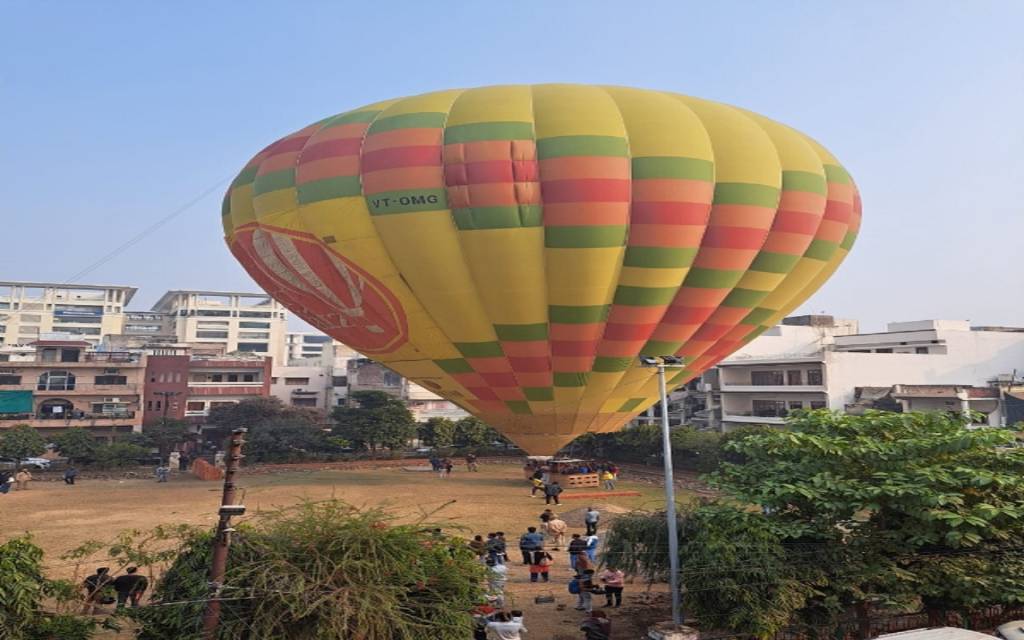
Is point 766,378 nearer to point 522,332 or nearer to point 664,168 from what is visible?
point 522,332

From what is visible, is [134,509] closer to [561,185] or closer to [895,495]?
[561,185]

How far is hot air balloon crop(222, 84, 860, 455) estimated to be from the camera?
15.8 m

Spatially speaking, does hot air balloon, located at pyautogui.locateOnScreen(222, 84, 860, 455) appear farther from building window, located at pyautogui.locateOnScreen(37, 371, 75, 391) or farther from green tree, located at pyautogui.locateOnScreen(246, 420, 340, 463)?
building window, located at pyautogui.locateOnScreen(37, 371, 75, 391)

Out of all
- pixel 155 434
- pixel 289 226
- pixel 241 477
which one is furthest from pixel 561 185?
pixel 155 434

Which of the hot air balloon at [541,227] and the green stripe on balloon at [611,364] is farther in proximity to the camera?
the green stripe on balloon at [611,364]

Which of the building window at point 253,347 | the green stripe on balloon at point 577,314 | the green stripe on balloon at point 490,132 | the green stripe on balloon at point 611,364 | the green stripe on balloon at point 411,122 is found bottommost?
the green stripe on balloon at point 611,364

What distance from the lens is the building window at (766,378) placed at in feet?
149

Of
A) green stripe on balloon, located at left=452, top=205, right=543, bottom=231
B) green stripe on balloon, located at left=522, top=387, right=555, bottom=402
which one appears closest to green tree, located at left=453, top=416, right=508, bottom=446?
green stripe on balloon, located at left=522, top=387, right=555, bottom=402

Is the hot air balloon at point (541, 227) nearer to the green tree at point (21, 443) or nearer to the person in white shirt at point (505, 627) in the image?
the person in white shirt at point (505, 627)

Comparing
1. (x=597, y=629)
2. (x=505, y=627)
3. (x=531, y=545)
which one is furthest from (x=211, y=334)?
(x=597, y=629)

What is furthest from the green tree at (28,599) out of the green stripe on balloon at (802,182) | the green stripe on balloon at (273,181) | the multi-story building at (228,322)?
the multi-story building at (228,322)

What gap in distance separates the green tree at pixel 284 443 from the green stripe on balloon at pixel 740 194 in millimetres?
32393

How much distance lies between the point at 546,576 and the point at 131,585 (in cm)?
767

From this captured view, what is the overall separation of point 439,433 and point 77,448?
20249 mm
